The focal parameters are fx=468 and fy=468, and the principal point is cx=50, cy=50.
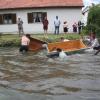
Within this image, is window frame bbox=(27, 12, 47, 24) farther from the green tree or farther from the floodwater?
the floodwater

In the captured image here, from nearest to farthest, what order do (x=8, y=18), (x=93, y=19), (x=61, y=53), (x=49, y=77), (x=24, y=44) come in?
(x=49, y=77)
(x=61, y=53)
(x=24, y=44)
(x=93, y=19)
(x=8, y=18)

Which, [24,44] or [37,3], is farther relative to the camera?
[37,3]

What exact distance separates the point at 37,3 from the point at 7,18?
149 inches

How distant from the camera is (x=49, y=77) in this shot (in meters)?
22.9

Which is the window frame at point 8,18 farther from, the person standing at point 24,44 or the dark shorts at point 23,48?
the dark shorts at point 23,48

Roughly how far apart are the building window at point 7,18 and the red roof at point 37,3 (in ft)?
3.40

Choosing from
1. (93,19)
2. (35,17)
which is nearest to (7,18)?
(35,17)

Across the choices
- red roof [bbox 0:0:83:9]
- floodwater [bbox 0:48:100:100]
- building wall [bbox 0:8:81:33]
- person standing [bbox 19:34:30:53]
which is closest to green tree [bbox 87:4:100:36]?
red roof [bbox 0:0:83:9]

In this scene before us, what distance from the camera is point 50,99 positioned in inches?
687

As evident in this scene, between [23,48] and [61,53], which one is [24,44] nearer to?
[23,48]

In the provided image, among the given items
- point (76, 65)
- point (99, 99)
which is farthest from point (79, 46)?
point (99, 99)

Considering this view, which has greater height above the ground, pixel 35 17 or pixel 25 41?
pixel 35 17

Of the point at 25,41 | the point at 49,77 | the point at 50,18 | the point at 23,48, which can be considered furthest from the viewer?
the point at 50,18

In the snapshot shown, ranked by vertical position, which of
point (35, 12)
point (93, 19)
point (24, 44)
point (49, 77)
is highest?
point (35, 12)
